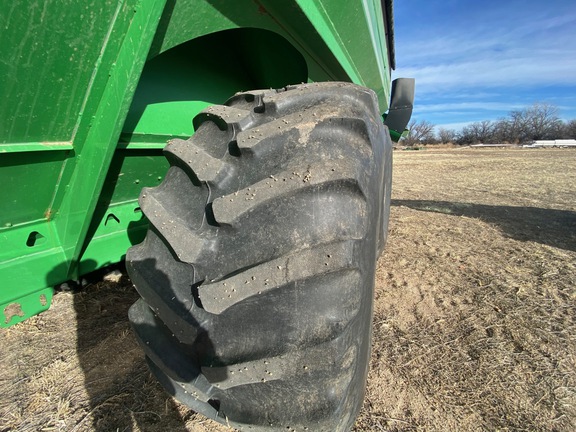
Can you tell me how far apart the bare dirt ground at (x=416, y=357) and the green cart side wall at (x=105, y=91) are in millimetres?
395

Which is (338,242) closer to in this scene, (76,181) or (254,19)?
(254,19)

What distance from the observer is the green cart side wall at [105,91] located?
2.93ft

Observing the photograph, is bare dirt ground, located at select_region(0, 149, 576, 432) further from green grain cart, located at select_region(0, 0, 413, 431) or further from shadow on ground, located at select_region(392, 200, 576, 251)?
shadow on ground, located at select_region(392, 200, 576, 251)

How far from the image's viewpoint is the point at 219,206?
2.88 ft

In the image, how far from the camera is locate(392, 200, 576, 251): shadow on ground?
3512mm

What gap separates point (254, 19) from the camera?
1171 millimetres

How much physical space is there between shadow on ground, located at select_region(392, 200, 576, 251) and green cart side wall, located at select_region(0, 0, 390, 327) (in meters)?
3.00

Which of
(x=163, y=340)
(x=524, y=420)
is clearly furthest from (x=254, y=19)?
(x=524, y=420)

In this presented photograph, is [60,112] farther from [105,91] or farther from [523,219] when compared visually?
[523,219]

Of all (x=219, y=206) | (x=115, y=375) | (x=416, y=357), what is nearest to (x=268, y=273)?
(x=219, y=206)

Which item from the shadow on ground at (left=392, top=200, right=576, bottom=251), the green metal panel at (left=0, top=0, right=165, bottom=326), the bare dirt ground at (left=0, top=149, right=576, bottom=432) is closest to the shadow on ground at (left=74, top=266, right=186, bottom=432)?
the bare dirt ground at (left=0, top=149, right=576, bottom=432)

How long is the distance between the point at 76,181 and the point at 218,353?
801 millimetres

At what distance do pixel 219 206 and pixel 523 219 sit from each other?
4.68 metres

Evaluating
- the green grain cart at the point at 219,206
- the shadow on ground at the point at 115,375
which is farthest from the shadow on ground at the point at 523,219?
the shadow on ground at the point at 115,375
